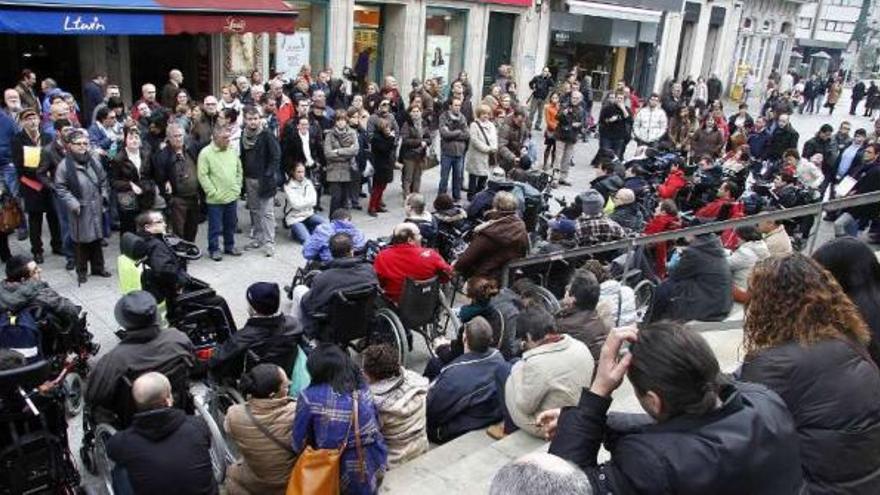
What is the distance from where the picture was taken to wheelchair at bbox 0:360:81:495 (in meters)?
4.23

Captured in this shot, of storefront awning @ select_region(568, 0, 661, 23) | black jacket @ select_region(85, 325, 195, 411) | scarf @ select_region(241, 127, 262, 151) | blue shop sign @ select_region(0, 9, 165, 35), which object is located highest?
storefront awning @ select_region(568, 0, 661, 23)

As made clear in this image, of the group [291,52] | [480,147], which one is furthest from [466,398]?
[291,52]

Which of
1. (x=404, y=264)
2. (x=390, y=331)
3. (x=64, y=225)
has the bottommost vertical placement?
(x=390, y=331)

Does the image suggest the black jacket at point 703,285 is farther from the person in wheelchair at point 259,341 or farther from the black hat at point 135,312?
the black hat at point 135,312

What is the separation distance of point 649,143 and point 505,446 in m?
11.7

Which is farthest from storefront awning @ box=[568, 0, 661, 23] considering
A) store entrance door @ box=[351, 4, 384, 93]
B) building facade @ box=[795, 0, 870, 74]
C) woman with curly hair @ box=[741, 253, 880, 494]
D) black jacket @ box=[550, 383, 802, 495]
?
building facade @ box=[795, 0, 870, 74]

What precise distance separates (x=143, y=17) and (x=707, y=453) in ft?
39.7

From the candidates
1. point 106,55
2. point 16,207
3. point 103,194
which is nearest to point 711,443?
point 103,194

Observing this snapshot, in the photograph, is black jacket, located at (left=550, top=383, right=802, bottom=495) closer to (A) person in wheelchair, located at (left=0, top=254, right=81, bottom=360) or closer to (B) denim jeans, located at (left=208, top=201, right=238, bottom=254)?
(A) person in wheelchair, located at (left=0, top=254, right=81, bottom=360)

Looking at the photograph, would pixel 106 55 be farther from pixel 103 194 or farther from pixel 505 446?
pixel 505 446

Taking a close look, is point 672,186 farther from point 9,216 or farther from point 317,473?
point 9,216

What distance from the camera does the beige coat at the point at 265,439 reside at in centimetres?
420

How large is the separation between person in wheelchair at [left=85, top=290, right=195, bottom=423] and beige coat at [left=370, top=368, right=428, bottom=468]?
4.38ft

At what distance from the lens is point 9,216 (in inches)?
310
